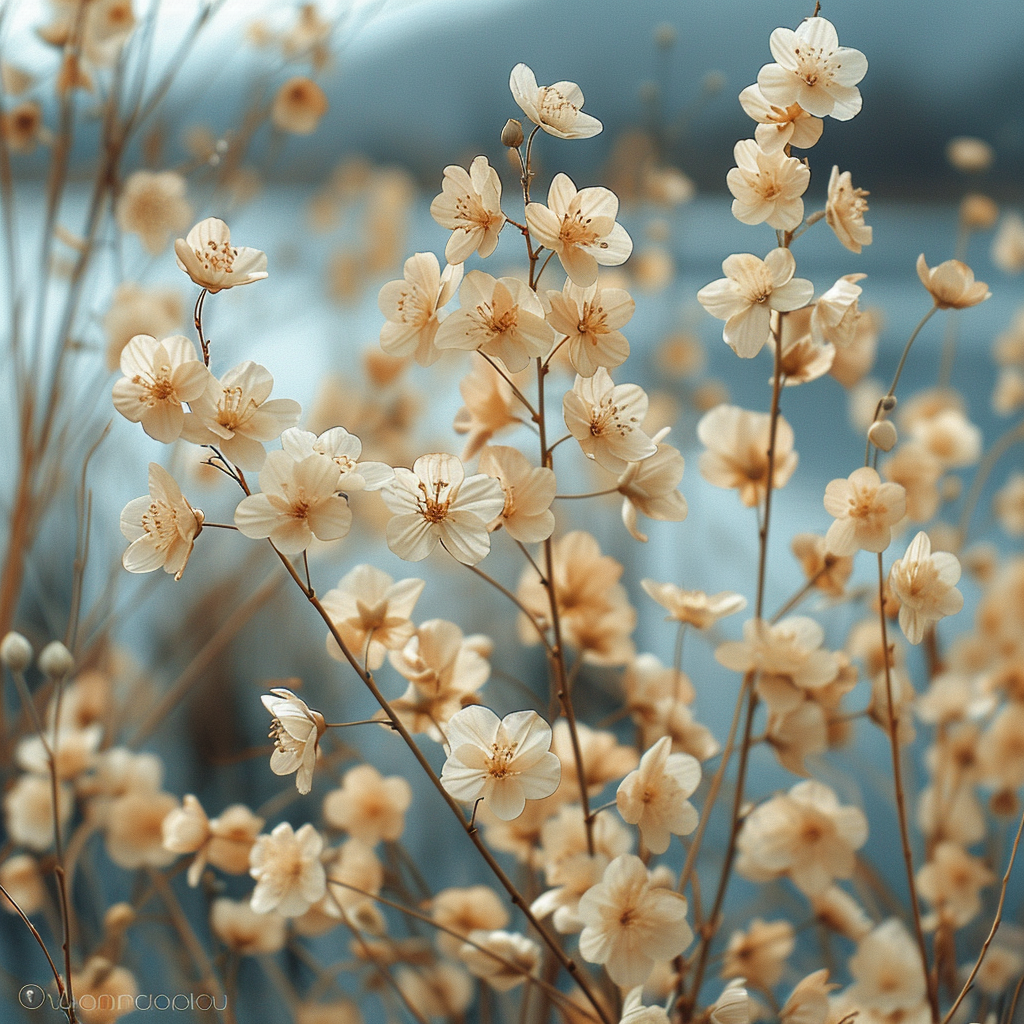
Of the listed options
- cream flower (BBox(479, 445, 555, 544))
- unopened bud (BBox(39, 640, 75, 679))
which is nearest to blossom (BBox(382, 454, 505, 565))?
cream flower (BBox(479, 445, 555, 544))

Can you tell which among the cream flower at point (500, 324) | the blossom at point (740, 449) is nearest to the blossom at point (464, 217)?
the cream flower at point (500, 324)

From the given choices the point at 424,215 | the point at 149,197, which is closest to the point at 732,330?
the point at 149,197

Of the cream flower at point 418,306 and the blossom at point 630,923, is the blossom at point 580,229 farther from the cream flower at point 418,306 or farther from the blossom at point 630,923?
the blossom at point 630,923

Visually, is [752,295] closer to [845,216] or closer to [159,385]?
[845,216]

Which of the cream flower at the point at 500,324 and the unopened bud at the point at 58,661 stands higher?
the cream flower at the point at 500,324

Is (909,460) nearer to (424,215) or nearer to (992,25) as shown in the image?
(992,25)

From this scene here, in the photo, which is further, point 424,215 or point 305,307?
point 424,215

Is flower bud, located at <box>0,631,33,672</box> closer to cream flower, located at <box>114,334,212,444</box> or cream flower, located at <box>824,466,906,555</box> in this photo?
cream flower, located at <box>114,334,212,444</box>
